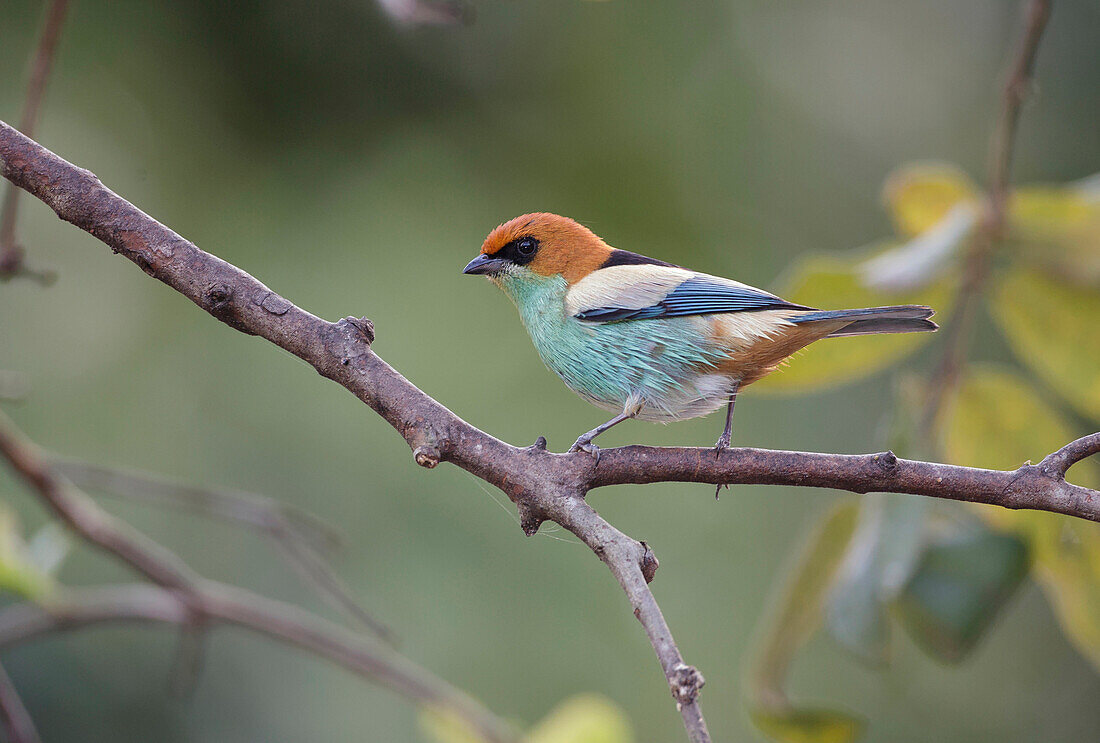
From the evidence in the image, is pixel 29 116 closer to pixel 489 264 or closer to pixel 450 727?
pixel 489 264

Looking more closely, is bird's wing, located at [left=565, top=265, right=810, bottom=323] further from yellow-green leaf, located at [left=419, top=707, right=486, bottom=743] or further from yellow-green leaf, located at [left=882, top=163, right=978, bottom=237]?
yellow-green leaf, located at [left=419, top=707, right=486, bottom=743]

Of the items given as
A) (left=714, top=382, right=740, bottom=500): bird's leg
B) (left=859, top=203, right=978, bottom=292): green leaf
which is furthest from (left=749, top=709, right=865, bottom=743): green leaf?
(left=859, top=203, right=978, bottom=292): green leaf

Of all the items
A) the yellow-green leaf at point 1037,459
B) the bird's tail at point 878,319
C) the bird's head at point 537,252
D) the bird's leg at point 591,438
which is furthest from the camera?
the bird's head at point 537,252

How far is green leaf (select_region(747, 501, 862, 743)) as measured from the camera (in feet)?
8.20

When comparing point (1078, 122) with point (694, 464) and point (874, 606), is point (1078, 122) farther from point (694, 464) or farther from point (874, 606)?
point (694, 464)

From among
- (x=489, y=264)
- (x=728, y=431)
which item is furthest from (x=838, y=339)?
(x=489, y=264)

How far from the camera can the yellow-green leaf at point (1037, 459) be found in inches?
98.0

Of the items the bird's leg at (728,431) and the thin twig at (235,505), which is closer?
the bird's leg at (728,431)

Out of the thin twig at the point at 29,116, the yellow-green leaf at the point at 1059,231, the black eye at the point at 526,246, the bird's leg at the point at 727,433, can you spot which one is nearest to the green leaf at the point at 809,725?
the bird's leg at the point at 727,433

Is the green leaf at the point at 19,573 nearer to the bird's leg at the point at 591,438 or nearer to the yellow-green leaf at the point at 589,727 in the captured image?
the yellow-green leaf at the point at 589,727

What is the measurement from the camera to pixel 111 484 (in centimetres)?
334

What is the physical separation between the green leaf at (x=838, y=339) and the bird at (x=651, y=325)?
0.11 meters

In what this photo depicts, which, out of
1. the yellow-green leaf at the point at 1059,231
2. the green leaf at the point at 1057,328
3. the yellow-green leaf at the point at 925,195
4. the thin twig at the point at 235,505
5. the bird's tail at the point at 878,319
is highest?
the yellow-green leaf at the point at 925,195

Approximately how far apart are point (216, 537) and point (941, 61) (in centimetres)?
670
